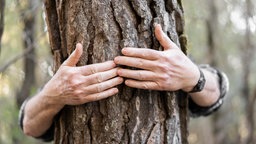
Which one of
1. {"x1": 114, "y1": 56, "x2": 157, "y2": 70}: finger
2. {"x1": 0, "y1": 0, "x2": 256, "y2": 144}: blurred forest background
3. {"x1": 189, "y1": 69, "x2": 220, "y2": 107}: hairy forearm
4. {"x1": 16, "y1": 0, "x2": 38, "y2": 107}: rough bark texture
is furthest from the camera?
{"x1": 16, "y1": 0, "x2": 38, "y2": 107}: rough bark texture

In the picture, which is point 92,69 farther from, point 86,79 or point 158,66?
point 158,66

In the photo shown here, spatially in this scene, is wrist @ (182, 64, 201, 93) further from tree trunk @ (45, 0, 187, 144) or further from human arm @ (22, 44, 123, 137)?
human arm @ (22, 44, 123, 137)

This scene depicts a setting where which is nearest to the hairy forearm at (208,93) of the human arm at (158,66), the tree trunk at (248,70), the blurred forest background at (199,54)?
the human arm at (158,66)

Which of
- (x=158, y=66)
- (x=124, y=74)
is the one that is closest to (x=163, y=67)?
(x=158, y=66)

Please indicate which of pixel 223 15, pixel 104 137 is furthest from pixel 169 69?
pixel 223 15

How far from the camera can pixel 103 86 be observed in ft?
4.91

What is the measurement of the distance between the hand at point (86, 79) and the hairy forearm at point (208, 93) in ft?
1.49

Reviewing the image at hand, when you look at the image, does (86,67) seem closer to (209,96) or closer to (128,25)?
(128,25)

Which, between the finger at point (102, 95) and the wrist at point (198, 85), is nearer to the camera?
the finger at point (102, 95)

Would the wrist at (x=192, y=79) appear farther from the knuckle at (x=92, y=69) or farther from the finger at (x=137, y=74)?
the knuckle at (x=92, y=69)

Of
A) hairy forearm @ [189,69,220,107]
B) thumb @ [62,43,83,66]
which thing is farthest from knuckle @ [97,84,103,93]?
hairy forearm @ [189,69,220,107]

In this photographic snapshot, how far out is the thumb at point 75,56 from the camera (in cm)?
151

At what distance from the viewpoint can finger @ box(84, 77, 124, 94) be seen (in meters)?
1.49

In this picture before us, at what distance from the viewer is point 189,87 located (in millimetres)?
1638
